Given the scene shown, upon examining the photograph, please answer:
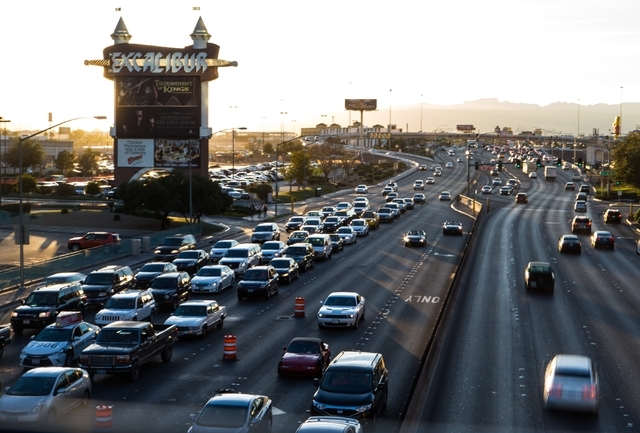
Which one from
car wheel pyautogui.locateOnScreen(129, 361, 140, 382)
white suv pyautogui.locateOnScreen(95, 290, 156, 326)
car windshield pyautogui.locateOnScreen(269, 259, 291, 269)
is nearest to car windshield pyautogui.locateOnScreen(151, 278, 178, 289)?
white suv pyautogui.locateOnScreen(95, 290, 156, 326)

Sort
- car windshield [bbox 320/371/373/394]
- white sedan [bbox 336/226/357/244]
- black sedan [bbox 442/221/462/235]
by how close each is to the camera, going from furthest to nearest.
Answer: black sedan [bbox 442/221/462/235] → white sedan [bbox 336/226/357/244] → car windshield [bbox 320/371/373/394]

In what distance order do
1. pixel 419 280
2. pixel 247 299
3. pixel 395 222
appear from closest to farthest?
pixel 247 299, pixel 419 280, pixel 395 222

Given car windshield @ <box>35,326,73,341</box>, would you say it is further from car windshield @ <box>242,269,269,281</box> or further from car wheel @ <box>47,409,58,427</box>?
car windshield @ <box>242,269,269,281</box>

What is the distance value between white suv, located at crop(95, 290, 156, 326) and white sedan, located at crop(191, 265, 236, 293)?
294 inches

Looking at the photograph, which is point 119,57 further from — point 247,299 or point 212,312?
point 212,312

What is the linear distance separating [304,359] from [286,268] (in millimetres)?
20471

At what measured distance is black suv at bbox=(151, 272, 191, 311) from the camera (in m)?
39.0

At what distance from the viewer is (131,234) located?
7212 centimetres

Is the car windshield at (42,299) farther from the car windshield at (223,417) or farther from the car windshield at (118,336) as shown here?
the car windshield at (223,417)

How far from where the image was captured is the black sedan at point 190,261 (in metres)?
50.3

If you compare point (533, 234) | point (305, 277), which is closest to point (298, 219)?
point (533, 234)

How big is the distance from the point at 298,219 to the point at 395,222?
1141cm

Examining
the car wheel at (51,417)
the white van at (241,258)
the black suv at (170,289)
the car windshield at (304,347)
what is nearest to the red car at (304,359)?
the car windshield at (304,347)

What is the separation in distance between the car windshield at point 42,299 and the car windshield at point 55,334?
23.2ft
